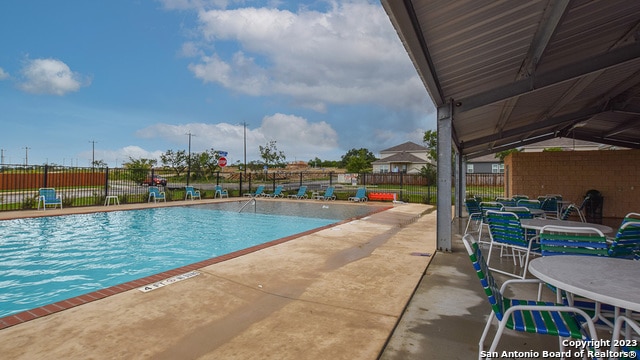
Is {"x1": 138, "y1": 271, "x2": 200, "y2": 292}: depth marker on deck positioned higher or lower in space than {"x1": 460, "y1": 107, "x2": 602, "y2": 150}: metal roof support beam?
lower

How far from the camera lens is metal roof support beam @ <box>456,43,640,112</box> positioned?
428cm

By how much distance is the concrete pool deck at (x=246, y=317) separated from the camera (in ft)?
7.95

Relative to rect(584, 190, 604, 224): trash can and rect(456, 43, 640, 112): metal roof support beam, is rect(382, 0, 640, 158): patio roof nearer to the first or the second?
rect(456, 43, 640, 112): metal roof support beam

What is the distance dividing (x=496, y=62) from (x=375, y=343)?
418cm

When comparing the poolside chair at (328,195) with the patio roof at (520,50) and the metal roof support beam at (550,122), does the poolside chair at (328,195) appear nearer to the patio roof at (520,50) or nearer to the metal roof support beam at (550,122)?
the metal roof support beam at (550,122)

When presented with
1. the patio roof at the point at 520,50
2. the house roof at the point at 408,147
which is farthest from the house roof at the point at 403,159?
the patio roof at the point at 520,50

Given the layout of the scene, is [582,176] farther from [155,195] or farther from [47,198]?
[47,198]

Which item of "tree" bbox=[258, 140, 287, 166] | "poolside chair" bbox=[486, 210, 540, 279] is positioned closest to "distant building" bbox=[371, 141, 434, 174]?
"tree" bbox=[258, 140, 287, 166]

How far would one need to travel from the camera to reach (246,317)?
3.02 metres

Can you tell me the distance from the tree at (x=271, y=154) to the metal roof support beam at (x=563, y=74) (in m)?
36.5

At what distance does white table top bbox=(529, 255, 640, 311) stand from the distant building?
130 feet

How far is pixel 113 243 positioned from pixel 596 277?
28.5 feet

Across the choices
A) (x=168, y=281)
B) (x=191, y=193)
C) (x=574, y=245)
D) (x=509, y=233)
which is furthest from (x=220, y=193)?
(x=574, y=245)

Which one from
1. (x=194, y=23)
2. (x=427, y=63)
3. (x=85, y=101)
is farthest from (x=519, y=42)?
(x=85, y=101)
